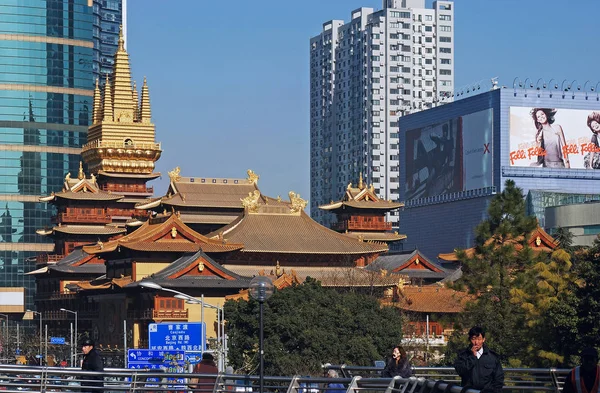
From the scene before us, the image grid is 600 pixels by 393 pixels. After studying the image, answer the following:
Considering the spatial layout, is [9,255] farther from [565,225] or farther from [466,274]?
[466,274]

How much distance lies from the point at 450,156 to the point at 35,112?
139 ft

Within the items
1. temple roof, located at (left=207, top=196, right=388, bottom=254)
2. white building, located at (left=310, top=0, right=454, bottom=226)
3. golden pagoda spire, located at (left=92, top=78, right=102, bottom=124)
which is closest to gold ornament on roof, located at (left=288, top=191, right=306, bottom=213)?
temple roof, located at (left=207, top=196, right=388, bottom=254)

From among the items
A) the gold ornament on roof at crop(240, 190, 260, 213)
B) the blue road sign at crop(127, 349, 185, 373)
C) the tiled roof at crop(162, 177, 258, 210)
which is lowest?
the blue road sign at crop(127, 349, 185, 373)

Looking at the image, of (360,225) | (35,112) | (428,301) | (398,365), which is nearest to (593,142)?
(360,225)

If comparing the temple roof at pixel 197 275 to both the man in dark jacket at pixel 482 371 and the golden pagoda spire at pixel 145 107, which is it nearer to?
the golden pagoda spire at pixel 145 107

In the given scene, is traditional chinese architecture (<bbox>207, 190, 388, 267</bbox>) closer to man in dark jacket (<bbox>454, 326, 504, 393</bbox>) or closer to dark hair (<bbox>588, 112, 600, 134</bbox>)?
dark hair (<bbox>588, 112, 600, 134</bbox>)

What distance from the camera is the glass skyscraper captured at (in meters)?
135

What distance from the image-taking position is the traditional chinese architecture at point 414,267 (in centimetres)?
9562

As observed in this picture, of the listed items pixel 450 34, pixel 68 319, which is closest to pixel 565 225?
pixel 68 319

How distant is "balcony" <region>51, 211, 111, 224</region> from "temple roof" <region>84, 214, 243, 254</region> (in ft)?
78.1

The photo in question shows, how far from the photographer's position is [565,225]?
414 ft

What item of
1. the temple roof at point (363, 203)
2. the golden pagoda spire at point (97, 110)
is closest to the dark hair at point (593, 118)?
the temple roof at point (363, 203)

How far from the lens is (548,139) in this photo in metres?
139

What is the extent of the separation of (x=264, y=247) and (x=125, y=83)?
32658 millimetres
